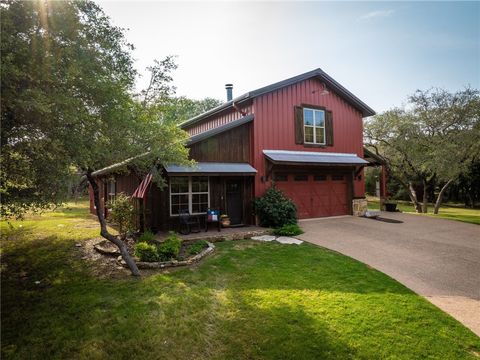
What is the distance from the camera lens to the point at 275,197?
11.9m

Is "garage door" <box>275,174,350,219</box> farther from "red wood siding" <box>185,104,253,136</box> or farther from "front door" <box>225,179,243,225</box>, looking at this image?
"red wood siding" <box>185,104,253,136</box>

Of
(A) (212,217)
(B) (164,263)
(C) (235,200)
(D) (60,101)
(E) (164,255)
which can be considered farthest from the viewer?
(C) (235,200)

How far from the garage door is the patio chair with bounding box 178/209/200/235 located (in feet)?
14.6

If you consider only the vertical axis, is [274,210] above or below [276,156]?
below

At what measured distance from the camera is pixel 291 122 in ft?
44.5

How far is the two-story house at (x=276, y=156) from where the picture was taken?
1110 cm

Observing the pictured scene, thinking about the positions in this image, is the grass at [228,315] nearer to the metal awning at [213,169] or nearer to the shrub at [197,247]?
the shrub at [197,247]

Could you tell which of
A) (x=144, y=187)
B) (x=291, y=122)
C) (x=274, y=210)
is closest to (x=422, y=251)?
(x=274, y=210)

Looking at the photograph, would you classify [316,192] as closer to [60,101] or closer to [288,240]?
[288,240]

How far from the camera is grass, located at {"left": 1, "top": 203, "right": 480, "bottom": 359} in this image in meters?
3.99

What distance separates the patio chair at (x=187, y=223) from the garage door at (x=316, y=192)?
14.6 ft

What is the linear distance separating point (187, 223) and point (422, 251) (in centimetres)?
797

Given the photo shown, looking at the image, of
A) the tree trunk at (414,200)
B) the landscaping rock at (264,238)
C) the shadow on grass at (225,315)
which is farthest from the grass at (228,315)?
the tree trunk at (414,200)

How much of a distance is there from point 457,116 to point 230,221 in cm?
1864
